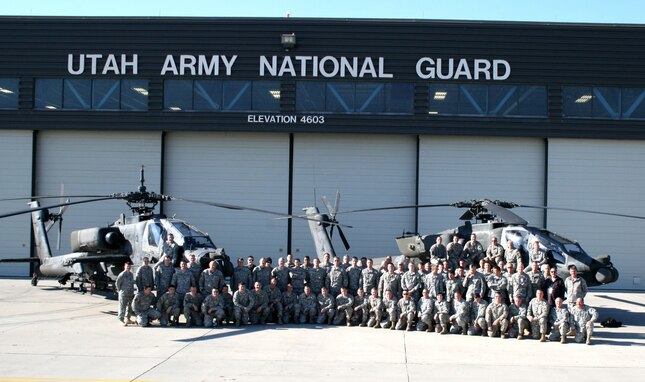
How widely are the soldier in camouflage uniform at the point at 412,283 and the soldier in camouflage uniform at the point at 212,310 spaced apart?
373 cm

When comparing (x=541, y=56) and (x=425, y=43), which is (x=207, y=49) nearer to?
(x=425, y=43)

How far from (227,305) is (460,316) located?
458 centimetres

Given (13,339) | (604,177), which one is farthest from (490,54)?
(13,339)

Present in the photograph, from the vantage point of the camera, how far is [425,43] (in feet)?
73.2

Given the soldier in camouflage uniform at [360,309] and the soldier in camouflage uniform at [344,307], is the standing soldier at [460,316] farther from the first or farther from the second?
the soldier in camouflage uniform at [344,307]

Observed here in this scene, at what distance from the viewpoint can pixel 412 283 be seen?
43.5 ft

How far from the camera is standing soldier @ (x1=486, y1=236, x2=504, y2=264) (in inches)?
558

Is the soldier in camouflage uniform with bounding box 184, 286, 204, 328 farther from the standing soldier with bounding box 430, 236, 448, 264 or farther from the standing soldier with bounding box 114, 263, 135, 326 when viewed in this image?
the standing soldier with bounding box 430, 236, 448, 264

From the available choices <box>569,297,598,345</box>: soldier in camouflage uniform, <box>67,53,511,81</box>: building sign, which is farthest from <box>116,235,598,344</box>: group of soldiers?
<box>67,53,511,81</box>: building sign

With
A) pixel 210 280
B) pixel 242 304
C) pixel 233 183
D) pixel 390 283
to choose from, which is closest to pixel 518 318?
pixel 390 283

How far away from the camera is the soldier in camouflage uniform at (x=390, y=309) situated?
12.9 m

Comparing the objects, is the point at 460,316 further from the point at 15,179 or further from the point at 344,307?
the point at 15,179

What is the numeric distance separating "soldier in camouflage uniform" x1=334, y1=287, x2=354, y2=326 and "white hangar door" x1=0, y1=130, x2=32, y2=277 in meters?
14.7

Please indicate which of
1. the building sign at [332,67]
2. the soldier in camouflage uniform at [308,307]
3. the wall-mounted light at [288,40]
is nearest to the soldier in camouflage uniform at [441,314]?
the soldier in camouflage uniform at [308,307]
